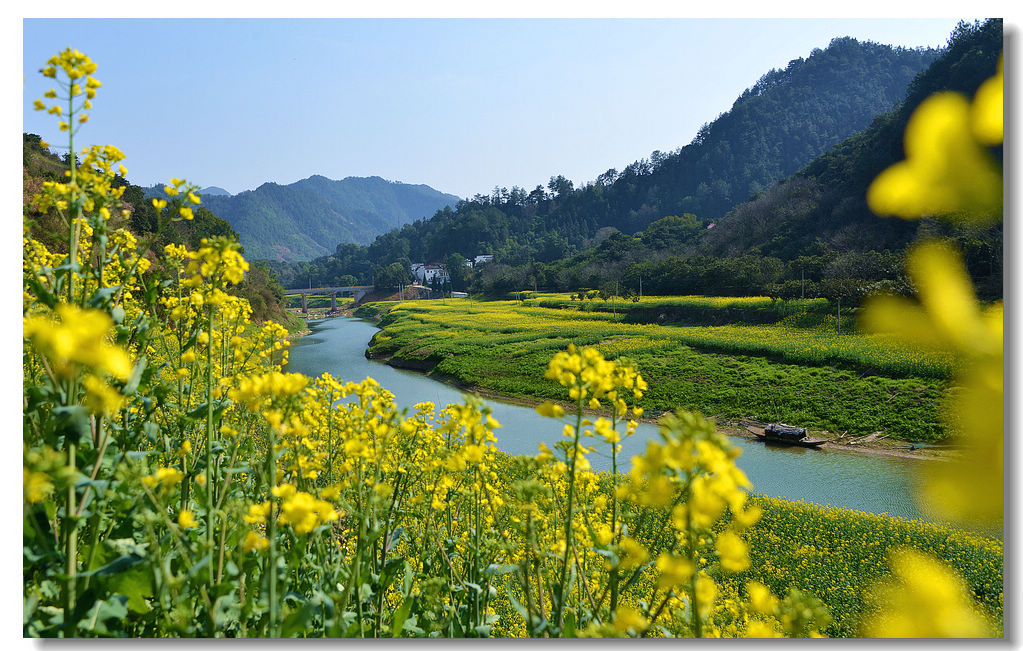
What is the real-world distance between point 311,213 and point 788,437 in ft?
339

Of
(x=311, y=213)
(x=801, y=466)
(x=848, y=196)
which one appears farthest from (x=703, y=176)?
(x=311, y=213)

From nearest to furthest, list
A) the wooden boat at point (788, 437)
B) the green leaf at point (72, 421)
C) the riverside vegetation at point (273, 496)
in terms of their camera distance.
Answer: the riverside vegetation at point (273, 496) < the green leaf at point (72, 421) < the wooden boat at point (788, 437)

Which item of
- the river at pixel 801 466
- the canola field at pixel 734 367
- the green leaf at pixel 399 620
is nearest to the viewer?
the green leaf at pixel 399 620

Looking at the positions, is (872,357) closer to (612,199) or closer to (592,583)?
(592,583)

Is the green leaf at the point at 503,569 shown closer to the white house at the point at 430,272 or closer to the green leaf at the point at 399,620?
the green leaf at the point at 399,620

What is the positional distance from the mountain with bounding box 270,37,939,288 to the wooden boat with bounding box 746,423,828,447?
1595 centimetres

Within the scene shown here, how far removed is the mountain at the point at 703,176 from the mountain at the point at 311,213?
8.62 m

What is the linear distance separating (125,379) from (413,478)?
3.74 feet

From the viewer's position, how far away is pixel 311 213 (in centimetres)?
10194

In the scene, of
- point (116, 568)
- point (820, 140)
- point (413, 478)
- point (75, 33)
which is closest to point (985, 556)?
point (413, 478)

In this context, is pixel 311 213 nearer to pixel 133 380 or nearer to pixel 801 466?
pixel 801 466

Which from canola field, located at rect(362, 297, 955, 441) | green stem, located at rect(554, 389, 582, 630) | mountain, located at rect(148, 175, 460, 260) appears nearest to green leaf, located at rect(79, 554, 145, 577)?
green stem, located at rect(554, 389, 582, 630)

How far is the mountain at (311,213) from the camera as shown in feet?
144

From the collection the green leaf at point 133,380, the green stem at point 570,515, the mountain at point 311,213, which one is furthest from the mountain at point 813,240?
the green leaf at point 133,380
